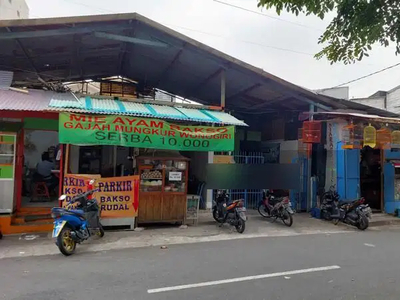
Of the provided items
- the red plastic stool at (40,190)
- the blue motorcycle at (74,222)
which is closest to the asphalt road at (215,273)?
the blue motorcycle at (74,222)

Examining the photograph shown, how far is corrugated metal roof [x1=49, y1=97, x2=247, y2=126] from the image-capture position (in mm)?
8141

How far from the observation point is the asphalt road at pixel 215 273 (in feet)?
14.7

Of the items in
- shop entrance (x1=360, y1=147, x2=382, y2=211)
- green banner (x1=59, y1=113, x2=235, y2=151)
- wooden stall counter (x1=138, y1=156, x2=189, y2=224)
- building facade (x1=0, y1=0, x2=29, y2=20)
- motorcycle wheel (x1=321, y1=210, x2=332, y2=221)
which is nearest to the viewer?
green banner (x1=59, y1=113, x2=235, y2=151)

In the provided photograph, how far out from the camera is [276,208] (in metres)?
9.95

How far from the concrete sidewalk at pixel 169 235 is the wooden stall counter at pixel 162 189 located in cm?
37

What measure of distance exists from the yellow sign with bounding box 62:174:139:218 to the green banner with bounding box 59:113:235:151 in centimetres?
99

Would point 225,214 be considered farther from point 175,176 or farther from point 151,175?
point 151,175

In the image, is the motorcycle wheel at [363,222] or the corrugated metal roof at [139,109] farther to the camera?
the motorcycle wheel at [363,222]

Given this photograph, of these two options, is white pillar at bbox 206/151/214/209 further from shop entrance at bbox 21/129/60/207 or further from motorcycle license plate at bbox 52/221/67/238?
motorcycle license plate at bbox 52/221/67/238

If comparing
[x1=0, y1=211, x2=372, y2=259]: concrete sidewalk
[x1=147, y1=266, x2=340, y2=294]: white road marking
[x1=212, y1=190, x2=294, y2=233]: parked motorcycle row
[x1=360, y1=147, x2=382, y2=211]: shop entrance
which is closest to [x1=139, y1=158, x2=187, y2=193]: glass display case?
[x1=0, y1=211, x2=372, y2=259]: concrete sidewalk

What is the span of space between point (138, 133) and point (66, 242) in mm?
3153

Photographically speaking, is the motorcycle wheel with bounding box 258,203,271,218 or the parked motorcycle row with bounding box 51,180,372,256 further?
the motorcycle wheel with bounding box 258,203,271,218

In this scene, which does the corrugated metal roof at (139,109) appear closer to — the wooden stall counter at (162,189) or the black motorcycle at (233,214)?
the wooden stall counter at (162,189)

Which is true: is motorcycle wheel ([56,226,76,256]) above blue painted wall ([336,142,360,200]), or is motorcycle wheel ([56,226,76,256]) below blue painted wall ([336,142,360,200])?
below
